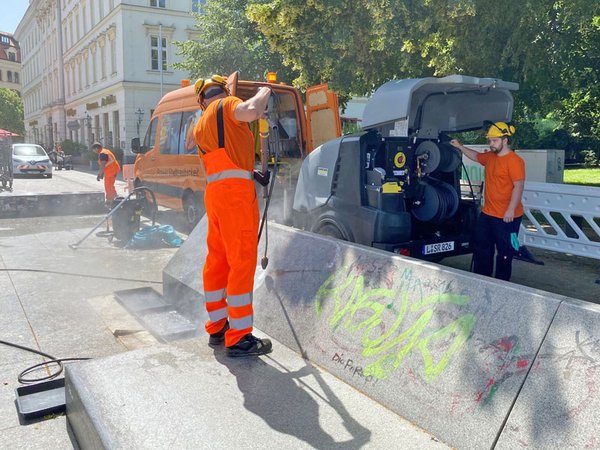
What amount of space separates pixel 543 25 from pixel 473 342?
771 cm

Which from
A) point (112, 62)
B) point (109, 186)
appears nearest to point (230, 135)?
point (109, 186)

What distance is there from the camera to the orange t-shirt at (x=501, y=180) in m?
5.25

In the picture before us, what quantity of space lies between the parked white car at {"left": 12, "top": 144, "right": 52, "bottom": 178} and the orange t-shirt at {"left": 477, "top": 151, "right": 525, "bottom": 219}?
23.5 meters

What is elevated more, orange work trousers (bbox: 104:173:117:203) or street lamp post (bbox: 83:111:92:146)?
street lamp post (bbox: 83:111:92:146)

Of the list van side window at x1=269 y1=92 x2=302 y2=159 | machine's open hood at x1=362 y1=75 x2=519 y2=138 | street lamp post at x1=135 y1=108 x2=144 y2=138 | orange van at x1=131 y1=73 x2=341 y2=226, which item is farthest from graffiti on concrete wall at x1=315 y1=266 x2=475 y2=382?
street lamp post at x1=135 y1=108 x2=144 y2=138

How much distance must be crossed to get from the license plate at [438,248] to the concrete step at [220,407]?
239cm

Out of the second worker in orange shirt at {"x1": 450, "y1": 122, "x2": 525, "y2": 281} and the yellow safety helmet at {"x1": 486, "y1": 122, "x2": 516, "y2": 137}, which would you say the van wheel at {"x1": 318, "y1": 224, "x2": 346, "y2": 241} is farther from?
the yellow safety helmet at {"x1": 486, "y1": 122, "x2": 516, "y2": 137}

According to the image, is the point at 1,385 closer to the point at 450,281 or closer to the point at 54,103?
the point at 450,281

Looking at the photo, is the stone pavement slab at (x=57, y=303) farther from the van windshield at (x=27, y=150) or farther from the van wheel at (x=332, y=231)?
the van windshield at (x=27, y=150)

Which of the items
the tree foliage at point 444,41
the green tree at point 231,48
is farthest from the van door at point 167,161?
the green tree at point 231,48

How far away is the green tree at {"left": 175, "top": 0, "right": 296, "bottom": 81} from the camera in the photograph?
2017 cm

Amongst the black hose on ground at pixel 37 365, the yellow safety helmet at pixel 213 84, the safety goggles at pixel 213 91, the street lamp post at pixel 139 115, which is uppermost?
the street lamp post at pixel 139 115

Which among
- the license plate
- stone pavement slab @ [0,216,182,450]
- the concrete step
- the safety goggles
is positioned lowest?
stone pavement slab @ [0,216,182,450]

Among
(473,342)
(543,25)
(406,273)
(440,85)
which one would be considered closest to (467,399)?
(473,342)
